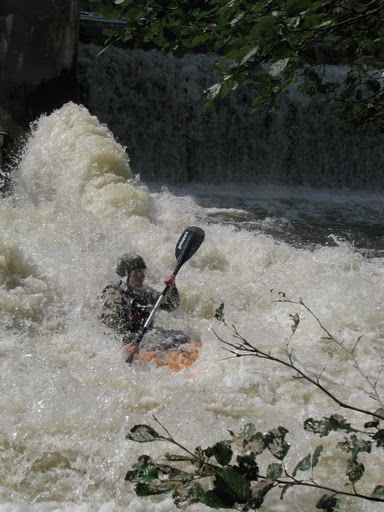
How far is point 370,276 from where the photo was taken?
20.9 ft

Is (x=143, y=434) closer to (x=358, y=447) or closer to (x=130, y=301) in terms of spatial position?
(x=358, y=447)

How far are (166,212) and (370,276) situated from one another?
2469 millimetres

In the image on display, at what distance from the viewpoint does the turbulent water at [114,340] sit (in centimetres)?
321

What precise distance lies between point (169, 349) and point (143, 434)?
2.98 meters

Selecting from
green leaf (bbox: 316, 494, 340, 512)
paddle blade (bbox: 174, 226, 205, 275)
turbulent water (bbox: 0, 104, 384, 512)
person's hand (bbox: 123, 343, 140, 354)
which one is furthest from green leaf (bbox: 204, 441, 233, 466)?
paddle blade (bbox: 174, 226, 205, 275)

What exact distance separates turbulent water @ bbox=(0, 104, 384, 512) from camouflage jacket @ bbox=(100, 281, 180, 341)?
0.12m

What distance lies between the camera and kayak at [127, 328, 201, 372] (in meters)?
4.18

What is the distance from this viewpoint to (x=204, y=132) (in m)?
12.6

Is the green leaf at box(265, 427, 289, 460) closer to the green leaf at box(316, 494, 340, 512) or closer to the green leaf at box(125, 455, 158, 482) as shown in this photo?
the green leaf at box(316, 494, 340, 512)

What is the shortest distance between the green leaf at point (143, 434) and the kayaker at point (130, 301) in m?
2.95

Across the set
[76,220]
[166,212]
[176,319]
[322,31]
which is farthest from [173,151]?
[322,31]

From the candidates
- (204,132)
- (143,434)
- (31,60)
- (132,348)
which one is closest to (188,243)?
(132,348)

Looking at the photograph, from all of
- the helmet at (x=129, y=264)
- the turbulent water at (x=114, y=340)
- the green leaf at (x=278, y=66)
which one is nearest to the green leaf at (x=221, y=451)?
the green leaf at (x=278, y=66)

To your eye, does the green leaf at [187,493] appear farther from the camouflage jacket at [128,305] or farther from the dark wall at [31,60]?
the dark wall at [31,60]
